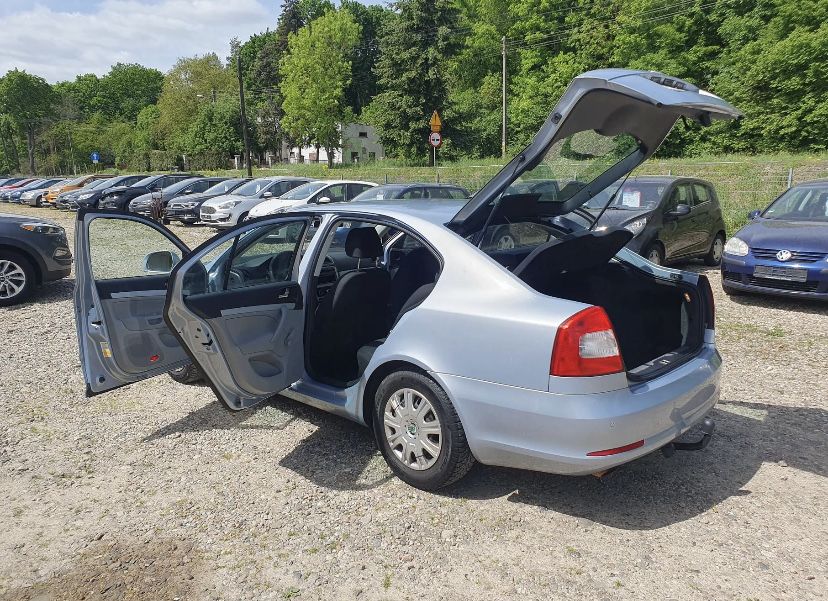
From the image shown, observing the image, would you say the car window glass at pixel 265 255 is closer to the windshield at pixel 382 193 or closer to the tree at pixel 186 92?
the windshield at pixel 382 193

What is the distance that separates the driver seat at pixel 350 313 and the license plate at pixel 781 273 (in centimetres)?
568

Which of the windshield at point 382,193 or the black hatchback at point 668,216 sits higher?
the windshield at point 382,193

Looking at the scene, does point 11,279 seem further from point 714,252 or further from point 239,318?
point 714,252

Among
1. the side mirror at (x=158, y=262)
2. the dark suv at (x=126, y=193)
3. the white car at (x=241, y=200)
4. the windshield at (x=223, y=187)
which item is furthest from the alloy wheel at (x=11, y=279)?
the dark suv at (x=126, y=193)

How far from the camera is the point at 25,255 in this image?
27.5 feet

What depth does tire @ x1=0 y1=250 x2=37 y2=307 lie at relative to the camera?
826 centimetres

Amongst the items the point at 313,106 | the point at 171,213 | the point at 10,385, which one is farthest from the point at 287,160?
the point at 10,385

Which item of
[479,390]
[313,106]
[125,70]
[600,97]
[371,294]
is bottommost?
[479,390]

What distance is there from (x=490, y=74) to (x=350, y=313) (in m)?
50.9

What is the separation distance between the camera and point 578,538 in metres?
2.98

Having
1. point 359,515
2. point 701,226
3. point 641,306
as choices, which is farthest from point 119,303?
point 701,226

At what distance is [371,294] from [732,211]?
13.8 metres

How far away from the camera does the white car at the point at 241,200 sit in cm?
1772

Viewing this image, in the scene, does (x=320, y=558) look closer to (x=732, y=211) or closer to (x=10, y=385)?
(x=10, y=385)
